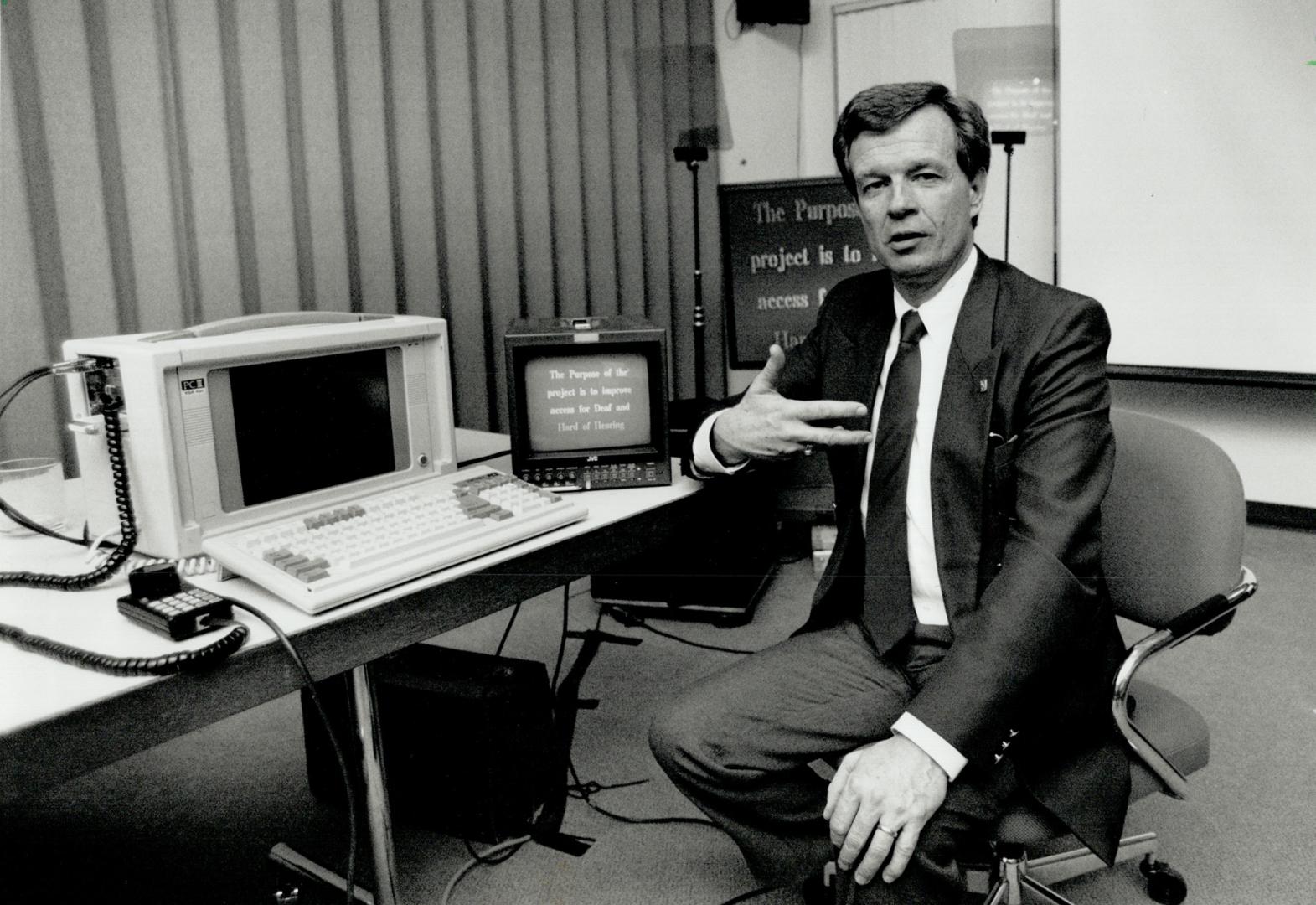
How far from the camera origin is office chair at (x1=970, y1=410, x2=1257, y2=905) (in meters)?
1.26

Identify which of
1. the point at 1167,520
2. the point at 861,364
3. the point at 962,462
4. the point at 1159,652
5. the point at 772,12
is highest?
the point at 772,12

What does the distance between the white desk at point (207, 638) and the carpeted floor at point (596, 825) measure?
0.45m

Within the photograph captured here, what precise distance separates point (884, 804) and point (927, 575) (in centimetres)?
38

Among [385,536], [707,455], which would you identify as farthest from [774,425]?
[385,536]

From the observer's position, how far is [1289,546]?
3391 mm

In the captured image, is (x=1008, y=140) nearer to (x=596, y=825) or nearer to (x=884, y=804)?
(x=596, y=825)

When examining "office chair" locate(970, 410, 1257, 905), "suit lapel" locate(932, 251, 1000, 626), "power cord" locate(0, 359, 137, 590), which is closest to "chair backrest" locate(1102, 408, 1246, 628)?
"office chair" locate(970, 410, 1257, 905)

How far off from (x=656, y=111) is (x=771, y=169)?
744 millimetres

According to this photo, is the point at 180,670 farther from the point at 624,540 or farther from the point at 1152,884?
the point at 1152,884

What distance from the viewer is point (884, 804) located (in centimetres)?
114

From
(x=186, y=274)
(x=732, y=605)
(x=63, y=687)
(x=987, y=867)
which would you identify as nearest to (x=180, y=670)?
(x=63, y=687)

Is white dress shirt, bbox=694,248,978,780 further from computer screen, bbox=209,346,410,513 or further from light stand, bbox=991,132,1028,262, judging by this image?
light stand, bbox=991,132,1028,262

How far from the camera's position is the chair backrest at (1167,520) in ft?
4.38

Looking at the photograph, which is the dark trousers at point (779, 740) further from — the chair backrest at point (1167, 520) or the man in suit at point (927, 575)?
the chair backrest at point (1167, 520)
